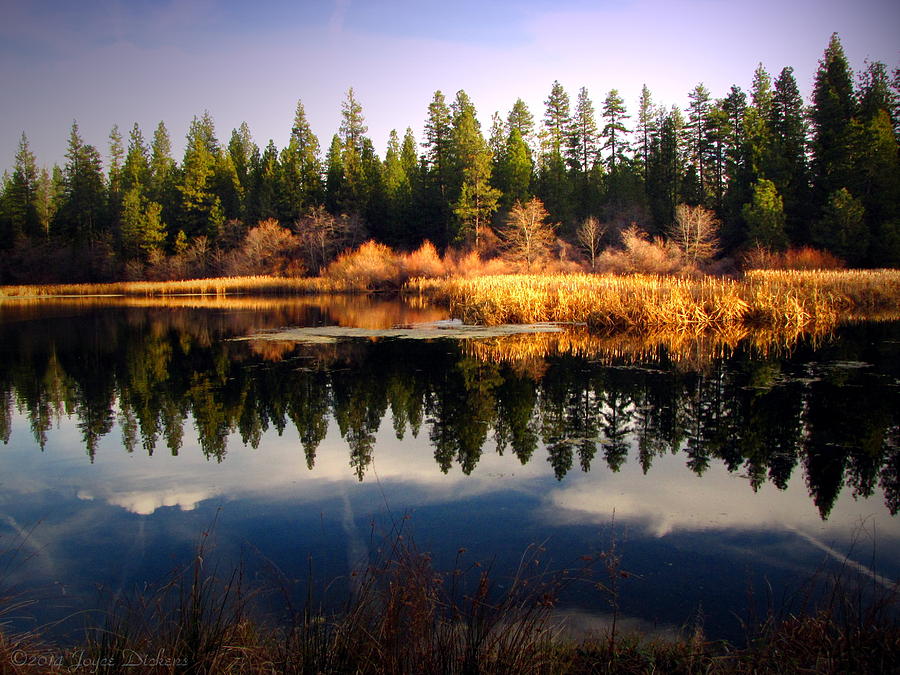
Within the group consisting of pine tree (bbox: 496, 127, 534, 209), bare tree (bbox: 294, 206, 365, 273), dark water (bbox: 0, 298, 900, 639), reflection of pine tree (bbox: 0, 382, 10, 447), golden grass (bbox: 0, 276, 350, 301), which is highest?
pine tree (bbox: 496, 127, 534, 209)

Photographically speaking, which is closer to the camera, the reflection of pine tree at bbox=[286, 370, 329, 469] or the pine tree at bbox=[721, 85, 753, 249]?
the reflection of pine tree at bbox=[286, 370, 329, 469]

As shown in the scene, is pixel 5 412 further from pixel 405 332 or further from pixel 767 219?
pixel 767 219

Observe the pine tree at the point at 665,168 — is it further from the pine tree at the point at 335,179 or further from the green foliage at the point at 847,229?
the pine tree at the point at 335,179

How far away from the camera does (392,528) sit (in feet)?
14.8

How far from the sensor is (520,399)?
8.73 metres

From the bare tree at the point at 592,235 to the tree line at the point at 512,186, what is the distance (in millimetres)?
373

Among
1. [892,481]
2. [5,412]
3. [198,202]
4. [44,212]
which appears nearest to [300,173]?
[198,202]

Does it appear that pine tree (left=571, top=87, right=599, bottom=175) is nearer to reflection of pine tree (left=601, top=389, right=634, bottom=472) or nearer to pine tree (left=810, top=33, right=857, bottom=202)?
pine tree (left=810, top=33, right=857, bottom=202)

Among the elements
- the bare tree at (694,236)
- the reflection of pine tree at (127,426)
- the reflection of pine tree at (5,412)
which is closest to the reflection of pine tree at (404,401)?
the reflection of pine tree at (127,426)

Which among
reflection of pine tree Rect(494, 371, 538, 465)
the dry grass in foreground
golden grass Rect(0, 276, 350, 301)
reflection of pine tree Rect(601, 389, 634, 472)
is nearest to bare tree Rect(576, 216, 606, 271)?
golden grass Rect(0, 276, 350, 301)

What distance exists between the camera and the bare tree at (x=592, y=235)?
42.6 m

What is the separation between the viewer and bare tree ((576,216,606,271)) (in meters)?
42.6

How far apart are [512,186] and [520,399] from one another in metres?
48.5

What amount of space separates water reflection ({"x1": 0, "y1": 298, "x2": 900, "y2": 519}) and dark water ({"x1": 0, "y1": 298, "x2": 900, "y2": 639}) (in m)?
0.05
